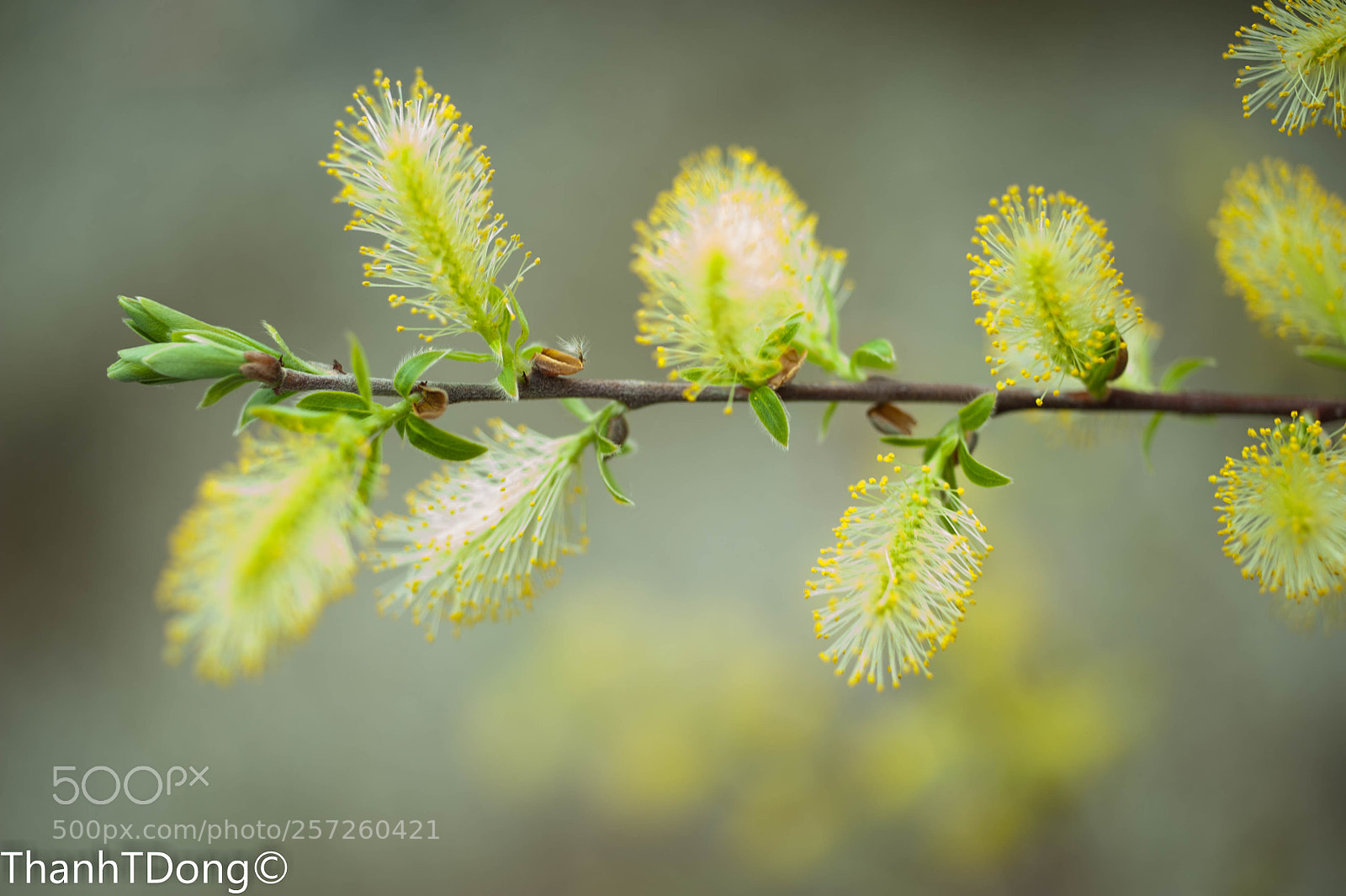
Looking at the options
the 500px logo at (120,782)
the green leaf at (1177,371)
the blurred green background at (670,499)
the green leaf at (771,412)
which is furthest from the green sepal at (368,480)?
the 500px logo at (120,782)

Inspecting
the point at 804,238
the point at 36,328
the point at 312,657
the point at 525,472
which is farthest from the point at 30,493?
the point at 804,238

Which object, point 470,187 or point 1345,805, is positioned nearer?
point 470,187

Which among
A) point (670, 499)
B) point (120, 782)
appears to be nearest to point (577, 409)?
point (670, 499)

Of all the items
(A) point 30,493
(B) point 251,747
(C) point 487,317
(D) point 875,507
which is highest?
(C) point 487,317

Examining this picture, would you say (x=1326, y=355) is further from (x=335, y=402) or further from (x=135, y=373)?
(x=135, y=373)

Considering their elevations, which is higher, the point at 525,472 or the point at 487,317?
the point at 487,317

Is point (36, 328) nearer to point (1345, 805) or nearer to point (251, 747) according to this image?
point (251, 747)

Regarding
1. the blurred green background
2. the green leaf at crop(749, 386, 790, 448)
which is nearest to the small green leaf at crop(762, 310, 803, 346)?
the green leaf at crop(749, 386, 790, 448)
